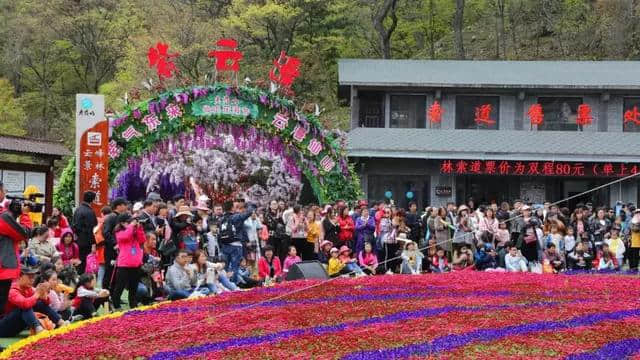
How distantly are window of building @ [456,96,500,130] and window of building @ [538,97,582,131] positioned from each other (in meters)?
1.57

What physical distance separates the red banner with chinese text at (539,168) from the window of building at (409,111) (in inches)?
109

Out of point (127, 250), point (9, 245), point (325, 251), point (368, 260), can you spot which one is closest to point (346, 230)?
point (325, 251)

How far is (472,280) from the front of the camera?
1380 centimetres

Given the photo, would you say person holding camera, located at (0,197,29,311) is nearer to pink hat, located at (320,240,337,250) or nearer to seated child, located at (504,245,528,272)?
pink hat, located at (320,240,337,250)

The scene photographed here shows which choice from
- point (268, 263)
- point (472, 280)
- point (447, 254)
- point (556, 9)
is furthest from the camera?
Result: point (556, 9)

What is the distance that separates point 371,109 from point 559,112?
6.73 meters

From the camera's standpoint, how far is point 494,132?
29.1 metres

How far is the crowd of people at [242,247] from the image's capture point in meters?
10.8

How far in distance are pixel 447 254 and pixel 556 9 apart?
3398 centimetres

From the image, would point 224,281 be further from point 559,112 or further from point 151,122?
point 559,112

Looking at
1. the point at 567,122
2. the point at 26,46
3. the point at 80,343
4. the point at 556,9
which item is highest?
the point at 556,9

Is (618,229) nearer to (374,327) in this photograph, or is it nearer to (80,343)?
(374,327)

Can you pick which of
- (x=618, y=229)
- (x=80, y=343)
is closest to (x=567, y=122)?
(x=618, y=229)

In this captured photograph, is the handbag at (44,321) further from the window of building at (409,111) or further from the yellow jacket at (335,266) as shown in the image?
the window of building at (409,111)
